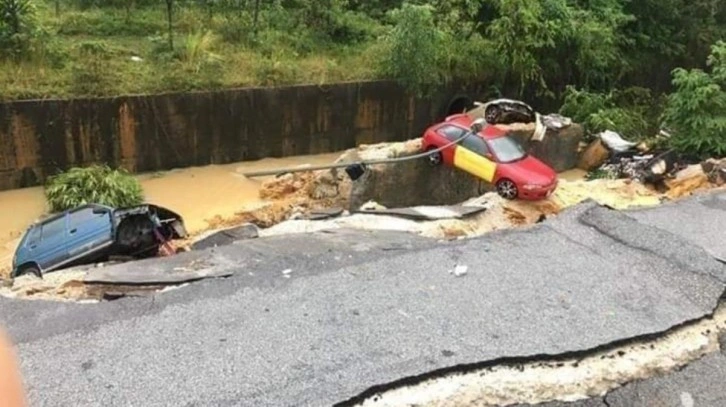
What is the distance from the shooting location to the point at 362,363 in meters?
4.27

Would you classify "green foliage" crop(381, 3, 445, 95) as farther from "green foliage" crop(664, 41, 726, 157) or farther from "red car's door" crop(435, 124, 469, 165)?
"green foliage" crop(664, 41, 726, 157)

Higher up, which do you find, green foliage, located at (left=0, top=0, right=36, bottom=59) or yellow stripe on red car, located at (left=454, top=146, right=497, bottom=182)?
green foliage, located at (left=0, top=0, right=36, bottom=59)

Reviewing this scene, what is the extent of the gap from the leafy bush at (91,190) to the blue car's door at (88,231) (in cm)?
351

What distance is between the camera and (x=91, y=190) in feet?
41.8

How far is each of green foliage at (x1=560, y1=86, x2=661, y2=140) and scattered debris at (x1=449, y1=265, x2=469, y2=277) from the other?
1305cm

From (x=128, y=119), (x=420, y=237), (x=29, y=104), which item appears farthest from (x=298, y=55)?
(x=420, y=237)

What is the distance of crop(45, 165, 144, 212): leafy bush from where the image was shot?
1256 centimetres

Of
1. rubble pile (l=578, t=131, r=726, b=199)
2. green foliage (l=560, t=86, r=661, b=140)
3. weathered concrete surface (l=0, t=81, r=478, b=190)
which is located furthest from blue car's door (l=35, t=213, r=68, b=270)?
green foliage (l=560, t=86, r=661, b=140)

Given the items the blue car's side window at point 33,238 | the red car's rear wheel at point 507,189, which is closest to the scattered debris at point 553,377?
the red car's rear wheel at point 507,189

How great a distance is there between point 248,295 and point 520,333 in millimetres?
1986

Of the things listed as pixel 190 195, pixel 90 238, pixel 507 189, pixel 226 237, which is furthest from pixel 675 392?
pixel 190 195

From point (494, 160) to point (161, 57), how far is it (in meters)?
8.99

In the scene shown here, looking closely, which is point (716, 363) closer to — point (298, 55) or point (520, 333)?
point (520, 333)

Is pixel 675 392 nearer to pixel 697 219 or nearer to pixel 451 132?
pixel 697 219
